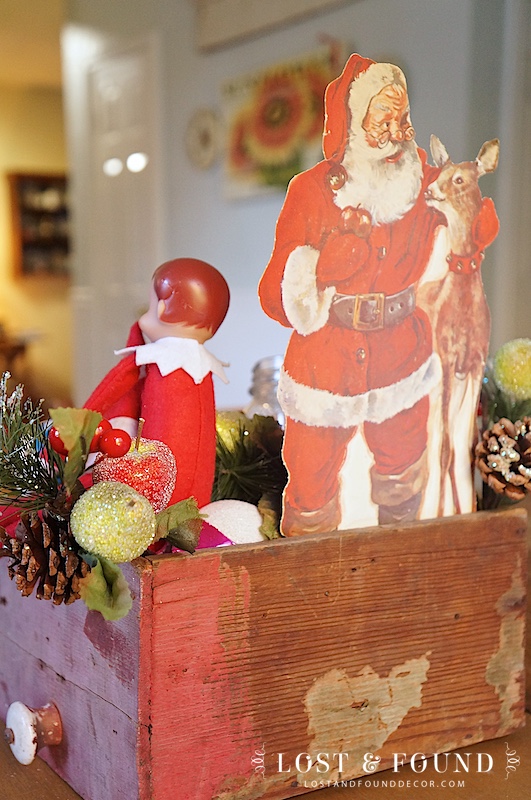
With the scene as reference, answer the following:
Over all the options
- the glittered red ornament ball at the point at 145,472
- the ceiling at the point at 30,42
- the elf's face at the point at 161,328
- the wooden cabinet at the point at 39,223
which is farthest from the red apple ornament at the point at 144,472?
the wooden cabinet at the point at 39,223

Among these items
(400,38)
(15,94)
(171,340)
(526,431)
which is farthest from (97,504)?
(15,94)

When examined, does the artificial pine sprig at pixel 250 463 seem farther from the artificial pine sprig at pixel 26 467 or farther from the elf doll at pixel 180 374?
the artificial pine sprig at pixel 26 467

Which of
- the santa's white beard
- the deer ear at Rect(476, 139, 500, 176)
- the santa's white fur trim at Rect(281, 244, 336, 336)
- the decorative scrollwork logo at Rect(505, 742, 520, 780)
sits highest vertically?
the deer ear at Rect(476, 139, 500, 176)

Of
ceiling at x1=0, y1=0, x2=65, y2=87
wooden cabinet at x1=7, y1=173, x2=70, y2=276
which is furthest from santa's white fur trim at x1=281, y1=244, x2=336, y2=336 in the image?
wooden cabinet at x1=7, y1=173, x2=70, y2=276

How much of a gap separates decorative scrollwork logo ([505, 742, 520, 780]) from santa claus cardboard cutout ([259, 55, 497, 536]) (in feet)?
0.62

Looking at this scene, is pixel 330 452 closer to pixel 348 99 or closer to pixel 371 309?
pixel 371 309

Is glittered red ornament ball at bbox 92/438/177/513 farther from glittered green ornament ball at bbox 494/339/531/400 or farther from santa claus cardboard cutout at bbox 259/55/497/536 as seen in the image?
glittered green ornament ball at bbox 494/339/531/400

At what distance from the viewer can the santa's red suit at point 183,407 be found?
0.61 m

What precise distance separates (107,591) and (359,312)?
268mm

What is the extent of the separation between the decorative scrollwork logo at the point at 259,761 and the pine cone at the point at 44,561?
6.5 inches

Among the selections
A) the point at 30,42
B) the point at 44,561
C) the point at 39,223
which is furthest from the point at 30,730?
the point at 39,223

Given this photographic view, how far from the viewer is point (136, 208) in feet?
12.0

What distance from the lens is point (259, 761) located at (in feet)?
1.86

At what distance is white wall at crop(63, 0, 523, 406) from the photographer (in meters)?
2.28
